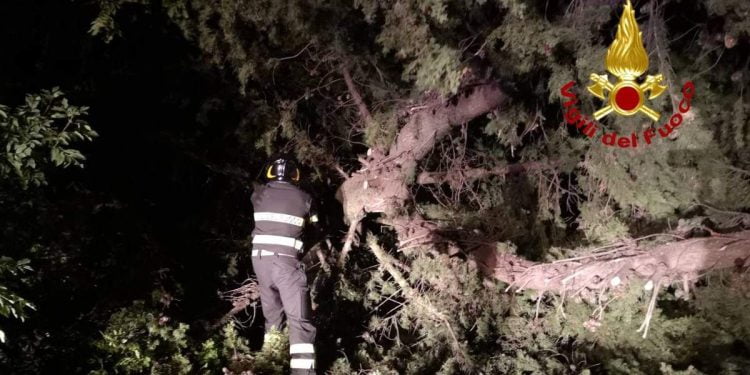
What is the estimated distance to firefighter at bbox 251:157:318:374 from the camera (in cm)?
448

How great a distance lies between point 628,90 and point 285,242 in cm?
382

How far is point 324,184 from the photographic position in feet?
21.5

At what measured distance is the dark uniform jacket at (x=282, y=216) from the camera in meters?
4.56

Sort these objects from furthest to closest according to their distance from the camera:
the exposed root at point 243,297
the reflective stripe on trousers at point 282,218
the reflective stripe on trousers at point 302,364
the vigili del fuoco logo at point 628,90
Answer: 1. the exposed root at point 243,297
2. the reflective stripe on trousers at point 282,218
3. the reflective stripe on trousers at point 302,364
4. the vigili del fuoco logo at point 628,90

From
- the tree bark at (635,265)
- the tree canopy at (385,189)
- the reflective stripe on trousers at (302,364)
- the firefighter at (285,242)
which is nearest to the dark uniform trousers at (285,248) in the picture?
the firefighter at (285,242)

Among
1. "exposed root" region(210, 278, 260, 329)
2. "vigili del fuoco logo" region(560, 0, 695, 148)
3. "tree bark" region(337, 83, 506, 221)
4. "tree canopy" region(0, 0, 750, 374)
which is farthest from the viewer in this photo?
"exposed root" region(210, 278, 260, 329)

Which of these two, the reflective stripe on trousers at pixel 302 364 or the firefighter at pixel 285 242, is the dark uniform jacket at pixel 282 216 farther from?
the reflective stripe on trousers at pixel 302 364

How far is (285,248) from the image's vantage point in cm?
457

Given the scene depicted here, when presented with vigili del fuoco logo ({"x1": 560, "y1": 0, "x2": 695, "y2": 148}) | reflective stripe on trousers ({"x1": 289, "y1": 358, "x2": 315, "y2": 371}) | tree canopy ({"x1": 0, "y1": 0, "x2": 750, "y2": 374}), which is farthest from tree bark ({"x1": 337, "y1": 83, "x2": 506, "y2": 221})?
reflective stripe on trousers ({"x1": 289, "y1": 358, "x2": 315, "y2": 371})

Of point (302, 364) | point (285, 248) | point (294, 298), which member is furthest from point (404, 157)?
point (302, 364)

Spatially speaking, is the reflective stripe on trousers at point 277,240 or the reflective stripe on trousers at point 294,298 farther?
the reflective stripe on trousers at point 277,240

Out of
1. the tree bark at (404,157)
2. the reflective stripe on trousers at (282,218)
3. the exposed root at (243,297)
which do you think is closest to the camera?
the reflective stripe on trousers at (282,218)

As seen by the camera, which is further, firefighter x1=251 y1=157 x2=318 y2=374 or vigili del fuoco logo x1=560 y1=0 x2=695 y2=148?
firefighter x1=251 y1=157 x2=318 y2=374

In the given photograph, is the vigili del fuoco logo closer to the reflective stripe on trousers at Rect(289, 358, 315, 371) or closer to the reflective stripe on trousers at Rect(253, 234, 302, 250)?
the reflective stripe on trousers at Rect(253, 234, 302, 250)
